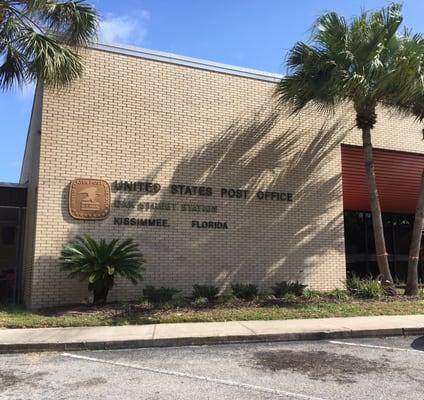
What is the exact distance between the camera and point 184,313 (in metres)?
12.4

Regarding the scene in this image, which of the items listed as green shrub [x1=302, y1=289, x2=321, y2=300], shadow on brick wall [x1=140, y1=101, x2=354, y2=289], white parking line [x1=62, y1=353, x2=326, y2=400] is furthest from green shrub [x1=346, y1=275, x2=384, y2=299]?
white parking line [x1=62, y1=353, x2=326, y2=400]

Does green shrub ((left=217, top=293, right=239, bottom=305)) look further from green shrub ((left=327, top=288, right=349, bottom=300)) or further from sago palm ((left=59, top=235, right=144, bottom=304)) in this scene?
green shrub ((left=327, top=288, right=349, bottom=300))

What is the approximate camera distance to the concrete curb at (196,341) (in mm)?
9234

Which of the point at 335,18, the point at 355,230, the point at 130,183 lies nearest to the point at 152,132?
the point at 130,183

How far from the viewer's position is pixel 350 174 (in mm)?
19188

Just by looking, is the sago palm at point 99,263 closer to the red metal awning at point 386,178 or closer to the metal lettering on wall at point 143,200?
the metal lettering on wall at point 143,200

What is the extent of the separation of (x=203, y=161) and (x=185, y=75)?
257 centimetres

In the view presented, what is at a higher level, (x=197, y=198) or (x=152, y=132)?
(x=152, y=132)

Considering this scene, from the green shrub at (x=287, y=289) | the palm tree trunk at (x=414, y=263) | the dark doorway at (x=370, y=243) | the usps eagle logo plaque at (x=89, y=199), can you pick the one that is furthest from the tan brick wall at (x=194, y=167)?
the dark doorway at (x=370, y=243)

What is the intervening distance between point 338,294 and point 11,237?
959 cm

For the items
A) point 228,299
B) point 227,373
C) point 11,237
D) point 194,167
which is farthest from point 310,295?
point 11,237

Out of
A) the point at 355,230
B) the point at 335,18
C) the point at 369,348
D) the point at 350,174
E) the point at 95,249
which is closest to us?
the point at 369,348

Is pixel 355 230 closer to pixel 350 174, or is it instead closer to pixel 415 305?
pixel 350 174

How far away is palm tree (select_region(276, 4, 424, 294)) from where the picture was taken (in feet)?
47.3
